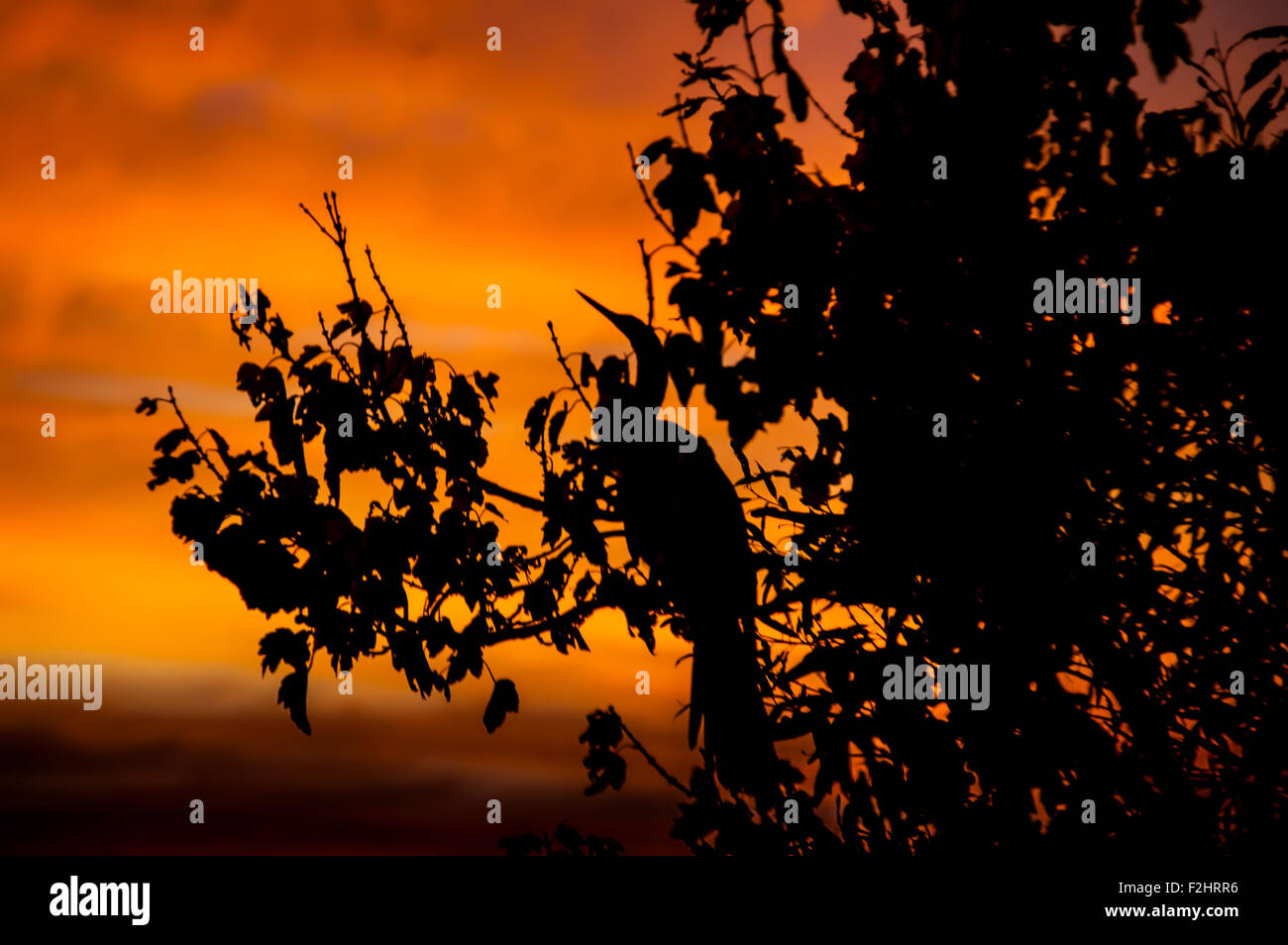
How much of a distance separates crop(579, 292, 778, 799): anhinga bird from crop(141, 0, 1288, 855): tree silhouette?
0.03 m

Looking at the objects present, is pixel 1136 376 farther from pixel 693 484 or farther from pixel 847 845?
pixel 847 845

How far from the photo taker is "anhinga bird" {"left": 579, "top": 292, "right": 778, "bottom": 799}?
464 cm

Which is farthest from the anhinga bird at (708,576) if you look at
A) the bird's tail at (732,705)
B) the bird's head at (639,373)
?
the bird's head at (639,373)

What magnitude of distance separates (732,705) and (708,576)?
655mm

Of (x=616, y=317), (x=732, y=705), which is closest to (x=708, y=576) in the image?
(x=732, y=705)

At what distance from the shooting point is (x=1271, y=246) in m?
4.46

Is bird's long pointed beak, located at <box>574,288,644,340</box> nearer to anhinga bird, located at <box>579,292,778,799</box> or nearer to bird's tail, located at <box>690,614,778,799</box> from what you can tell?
anhinga bird, located at <box>579,292,778,799</box>

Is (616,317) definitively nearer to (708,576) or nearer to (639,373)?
(639,373)

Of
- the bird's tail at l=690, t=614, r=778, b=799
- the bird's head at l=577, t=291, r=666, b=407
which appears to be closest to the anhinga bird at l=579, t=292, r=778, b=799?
the bird's tail at l=690, t=614, r=778, b=799

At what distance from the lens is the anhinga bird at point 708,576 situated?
4641mm

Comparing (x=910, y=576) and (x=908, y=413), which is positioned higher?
(x=908, y=413)

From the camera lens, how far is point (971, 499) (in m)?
4.77
